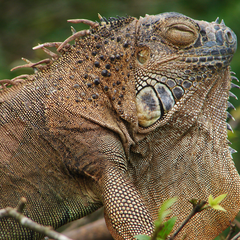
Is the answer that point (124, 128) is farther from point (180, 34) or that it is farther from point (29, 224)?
point (29, 224)

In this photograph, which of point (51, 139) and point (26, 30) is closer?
point (51, 139)

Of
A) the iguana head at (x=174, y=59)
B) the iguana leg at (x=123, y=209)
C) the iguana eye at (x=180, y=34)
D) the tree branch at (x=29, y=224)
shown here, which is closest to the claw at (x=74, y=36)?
the iguana head at (x=174, y=59)

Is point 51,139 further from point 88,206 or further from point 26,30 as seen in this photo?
point 26,30

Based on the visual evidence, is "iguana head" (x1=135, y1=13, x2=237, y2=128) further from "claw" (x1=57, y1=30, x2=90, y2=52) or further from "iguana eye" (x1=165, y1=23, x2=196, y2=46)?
"claw" (x1=57, y1=30, x2=90, y2=52)

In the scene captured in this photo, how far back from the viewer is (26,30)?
8.17 meters

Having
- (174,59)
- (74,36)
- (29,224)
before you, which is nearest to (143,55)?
(174,59)

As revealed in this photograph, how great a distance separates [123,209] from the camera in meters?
2.90

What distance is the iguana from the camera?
10.2ft

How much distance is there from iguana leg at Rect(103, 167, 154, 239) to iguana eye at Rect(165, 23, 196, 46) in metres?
1.55

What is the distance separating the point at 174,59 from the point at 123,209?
5.37 feet

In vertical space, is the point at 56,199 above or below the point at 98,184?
below

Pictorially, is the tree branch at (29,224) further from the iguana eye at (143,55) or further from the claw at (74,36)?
the iguana eye at (143,55)

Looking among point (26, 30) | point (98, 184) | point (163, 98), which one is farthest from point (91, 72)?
point (26, 30)

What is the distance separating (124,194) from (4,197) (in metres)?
1.15
